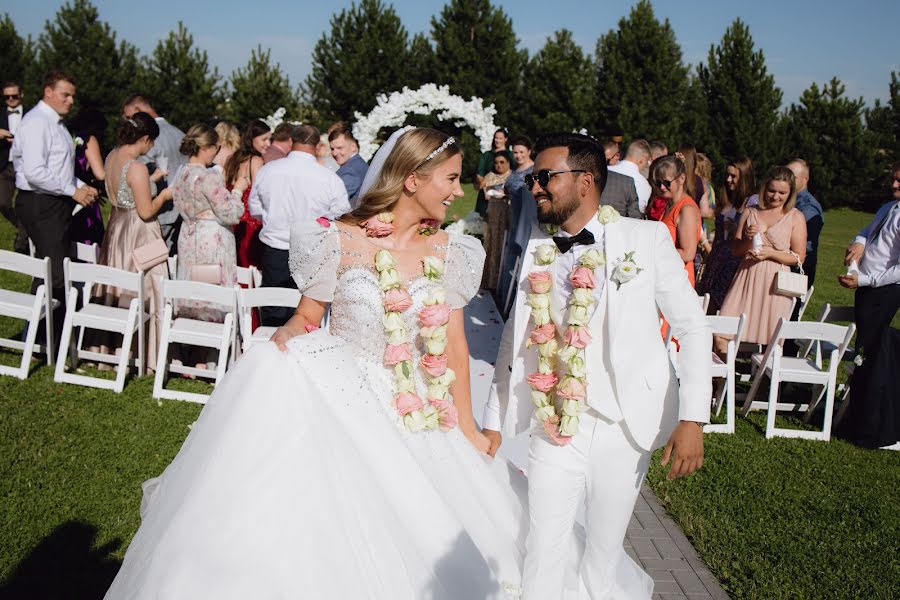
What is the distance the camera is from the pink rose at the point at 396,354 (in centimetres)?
312

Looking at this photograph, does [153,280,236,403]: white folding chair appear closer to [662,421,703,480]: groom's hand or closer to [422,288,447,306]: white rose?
Result: [422,288,447,306]: white rose

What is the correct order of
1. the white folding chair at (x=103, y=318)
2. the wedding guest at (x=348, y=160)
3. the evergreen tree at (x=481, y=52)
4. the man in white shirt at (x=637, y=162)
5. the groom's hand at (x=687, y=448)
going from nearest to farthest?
the groom's hand at (x=687, y=448)
the white folding chair at (x=103, y=318)
the man in white shirt at (x=637, y=162)
the wedding guest at (x=348, y=160)
the evergreen tree at (x=481, y=52)

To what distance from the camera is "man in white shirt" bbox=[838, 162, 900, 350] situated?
652cm

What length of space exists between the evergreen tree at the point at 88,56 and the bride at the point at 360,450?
33.6 meters

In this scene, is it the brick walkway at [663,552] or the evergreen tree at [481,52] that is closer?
the brick walkway at [663,552]

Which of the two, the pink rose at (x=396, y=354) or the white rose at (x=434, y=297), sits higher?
the white rose at (x=434, y=297)

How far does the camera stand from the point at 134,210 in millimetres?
7160

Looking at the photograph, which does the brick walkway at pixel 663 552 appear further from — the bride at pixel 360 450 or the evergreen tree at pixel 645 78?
the evergreen tree at pixel 645 78

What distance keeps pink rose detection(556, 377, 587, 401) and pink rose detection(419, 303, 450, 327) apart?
58 centimetres

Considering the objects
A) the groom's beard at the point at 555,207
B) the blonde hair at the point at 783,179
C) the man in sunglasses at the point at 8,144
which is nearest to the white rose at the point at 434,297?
the groom's beard at the point at 555,207

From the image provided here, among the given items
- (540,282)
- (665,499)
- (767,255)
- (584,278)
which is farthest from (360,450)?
(767,255)

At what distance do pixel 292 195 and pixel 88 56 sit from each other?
102ft

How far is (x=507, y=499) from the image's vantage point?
3242mm

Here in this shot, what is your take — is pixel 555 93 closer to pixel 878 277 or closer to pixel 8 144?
pixel 8 144
